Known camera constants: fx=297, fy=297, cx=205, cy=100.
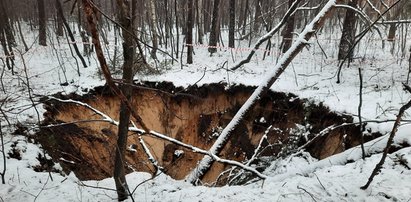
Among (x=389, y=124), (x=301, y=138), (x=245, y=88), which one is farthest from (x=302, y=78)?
(x=389, y=124)

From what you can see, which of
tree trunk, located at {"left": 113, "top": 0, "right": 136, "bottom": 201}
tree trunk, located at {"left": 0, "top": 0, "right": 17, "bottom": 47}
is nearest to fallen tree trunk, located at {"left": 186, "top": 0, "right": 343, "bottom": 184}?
tree trunk, located at {"left": 113, "top": 0, "right": 136, "bottom": 201}

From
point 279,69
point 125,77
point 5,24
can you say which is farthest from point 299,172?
point 5,24

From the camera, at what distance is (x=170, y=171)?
771 centimetres

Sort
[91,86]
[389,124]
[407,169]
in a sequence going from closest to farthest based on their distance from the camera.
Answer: [407,169], [389,124], [91,86]

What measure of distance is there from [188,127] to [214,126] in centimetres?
73

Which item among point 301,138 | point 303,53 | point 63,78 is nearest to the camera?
point 301,138

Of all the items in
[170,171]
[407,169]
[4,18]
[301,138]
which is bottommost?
[170,171]

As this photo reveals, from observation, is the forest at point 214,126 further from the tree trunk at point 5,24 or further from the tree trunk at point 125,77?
the tree trunk at point 5,24

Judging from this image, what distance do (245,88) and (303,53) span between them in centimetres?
485

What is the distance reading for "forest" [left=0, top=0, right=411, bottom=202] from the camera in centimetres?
333

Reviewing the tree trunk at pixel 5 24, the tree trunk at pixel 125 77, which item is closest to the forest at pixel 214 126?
the tree trunk at pixel 125 77

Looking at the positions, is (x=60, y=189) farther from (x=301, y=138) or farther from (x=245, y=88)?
(x=245, y=88)

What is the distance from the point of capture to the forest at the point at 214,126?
3.33m

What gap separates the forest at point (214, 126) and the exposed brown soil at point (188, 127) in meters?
0.03
